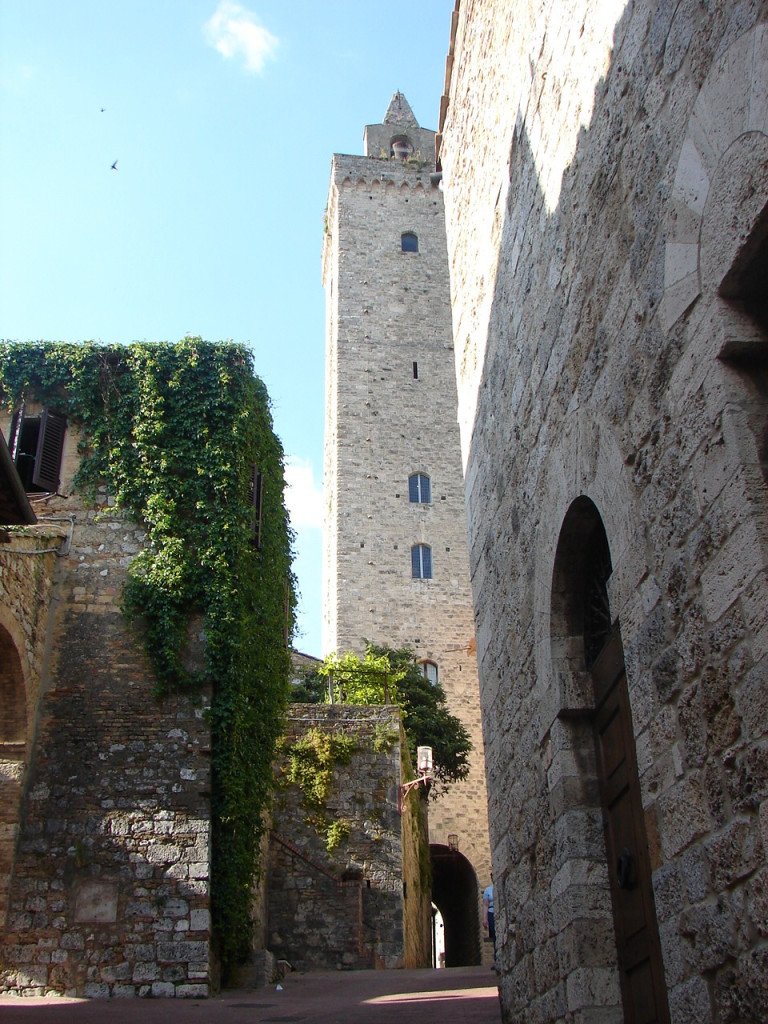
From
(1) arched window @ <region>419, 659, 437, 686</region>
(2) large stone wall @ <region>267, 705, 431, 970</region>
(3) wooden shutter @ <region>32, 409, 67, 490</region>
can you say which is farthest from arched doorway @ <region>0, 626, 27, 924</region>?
(1) arched window @ <region>419, 659, 437, 686</region>

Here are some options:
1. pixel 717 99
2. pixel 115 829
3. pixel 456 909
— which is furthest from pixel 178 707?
pixel 456 909

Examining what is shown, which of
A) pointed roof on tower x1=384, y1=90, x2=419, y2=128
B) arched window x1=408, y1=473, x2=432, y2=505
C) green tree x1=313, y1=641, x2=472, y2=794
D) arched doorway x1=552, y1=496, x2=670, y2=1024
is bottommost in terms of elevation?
arched doorway x1=552, y1=496, x2=670, y2=1024

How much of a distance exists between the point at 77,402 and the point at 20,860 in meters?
4.90

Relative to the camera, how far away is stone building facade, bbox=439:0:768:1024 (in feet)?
9.16

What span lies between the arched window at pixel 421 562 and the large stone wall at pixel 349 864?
630 inches

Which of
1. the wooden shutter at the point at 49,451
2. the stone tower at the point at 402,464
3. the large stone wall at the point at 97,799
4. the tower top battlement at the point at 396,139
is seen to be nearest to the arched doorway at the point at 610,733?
the large stone wall at the point at 97,799

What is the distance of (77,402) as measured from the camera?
1127 centimetres

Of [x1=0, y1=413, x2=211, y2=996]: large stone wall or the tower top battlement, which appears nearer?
[x1=0, y1=413, x2=211, y2=996]: large stone wall

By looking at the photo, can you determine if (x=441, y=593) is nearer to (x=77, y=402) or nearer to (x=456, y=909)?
(x=456, y=909)

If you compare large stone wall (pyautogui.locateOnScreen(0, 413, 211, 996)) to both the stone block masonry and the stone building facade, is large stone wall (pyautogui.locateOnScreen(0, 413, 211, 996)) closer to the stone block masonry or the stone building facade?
the stone block masonry

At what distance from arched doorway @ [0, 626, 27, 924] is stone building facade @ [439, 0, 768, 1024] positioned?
5.05 metres

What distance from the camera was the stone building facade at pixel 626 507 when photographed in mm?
2793

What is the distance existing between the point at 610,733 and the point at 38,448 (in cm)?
821

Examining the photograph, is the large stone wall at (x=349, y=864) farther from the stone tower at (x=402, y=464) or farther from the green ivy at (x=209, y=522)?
the stone tower at (x=402, y=464)
